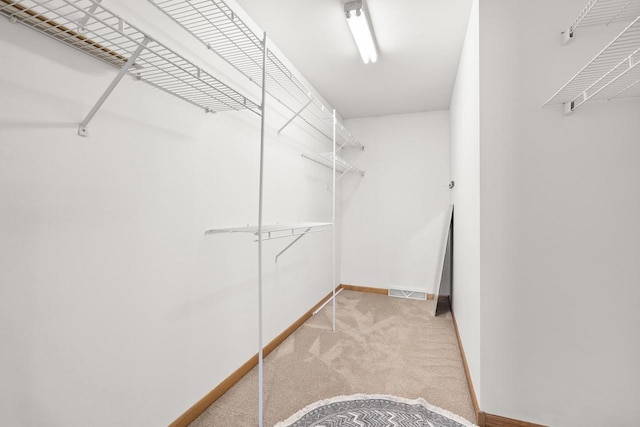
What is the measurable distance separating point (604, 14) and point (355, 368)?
2.55m

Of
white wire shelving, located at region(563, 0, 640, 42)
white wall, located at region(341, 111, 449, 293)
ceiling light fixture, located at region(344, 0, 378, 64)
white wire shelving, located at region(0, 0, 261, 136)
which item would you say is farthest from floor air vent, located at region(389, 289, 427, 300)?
white wire shelving, located at region(0, 0, 261, 136)

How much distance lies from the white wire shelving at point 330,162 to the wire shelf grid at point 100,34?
1.40 metres

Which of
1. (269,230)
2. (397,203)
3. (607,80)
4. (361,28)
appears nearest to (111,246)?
(269,230)

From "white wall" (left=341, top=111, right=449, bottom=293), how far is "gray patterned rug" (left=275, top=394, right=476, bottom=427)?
97.7 inches

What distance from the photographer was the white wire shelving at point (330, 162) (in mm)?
3037

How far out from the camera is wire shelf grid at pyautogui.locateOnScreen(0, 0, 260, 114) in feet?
2.94

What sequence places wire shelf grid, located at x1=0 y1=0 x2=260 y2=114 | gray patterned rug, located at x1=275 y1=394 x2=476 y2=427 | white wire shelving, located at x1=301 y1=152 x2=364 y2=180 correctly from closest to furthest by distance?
wire shelf grid, located at x1=0 y1=0 x2=260 y2=114
gray patterned rug, located at x1=275 y1=394 x2=476 y2=427
white wire shelving, located at x1=301 y1=152 x2=364 y2=180

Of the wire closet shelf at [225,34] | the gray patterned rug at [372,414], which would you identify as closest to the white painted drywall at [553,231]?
the gray patterned rug at [372,414]

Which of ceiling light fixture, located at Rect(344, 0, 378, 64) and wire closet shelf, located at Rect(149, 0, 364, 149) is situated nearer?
wire closet shelf, located at Rect(149, 0, 364, 149)

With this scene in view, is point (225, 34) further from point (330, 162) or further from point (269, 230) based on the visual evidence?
point (330, 162)

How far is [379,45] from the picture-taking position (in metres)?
2.47

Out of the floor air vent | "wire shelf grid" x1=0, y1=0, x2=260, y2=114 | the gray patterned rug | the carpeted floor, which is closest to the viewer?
"wire shelf grid" x1=0, y1=0, x2=260, y2=114

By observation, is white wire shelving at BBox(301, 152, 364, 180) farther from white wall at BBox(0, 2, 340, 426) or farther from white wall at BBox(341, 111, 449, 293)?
white wall at BBox(0, 2, 340, 426)

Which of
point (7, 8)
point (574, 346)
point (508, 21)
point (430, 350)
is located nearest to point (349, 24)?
point (508, 21)
